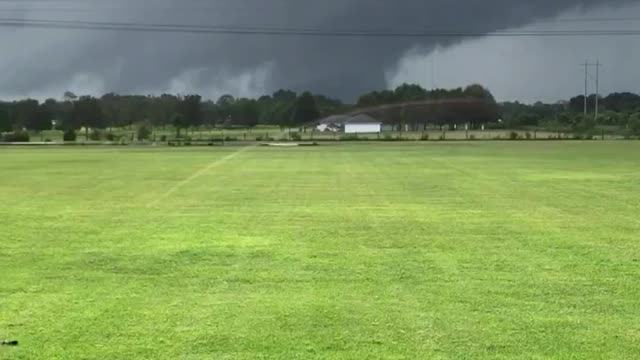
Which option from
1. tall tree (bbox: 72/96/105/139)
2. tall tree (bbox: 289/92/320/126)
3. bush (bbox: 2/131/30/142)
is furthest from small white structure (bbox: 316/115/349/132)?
bush (bbox: 2/131/30/142)

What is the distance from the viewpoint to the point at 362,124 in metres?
172

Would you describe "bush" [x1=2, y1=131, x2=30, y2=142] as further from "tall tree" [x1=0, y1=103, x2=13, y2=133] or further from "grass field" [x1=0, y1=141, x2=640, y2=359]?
"grass field" [x1=0, y1=141, x2=640, y2=359]

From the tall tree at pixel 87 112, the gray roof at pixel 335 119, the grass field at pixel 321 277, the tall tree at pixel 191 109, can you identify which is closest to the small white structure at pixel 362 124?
the gray roof at pixel 335 119

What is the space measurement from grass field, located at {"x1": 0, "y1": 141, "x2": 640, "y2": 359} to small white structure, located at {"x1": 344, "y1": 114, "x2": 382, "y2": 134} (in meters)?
141

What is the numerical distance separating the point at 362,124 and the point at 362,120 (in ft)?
20.9

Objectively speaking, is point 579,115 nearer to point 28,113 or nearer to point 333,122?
point 333,122

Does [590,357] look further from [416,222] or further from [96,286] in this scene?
[416,222]

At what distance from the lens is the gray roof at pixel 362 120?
175875 millimetres

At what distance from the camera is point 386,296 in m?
8.98

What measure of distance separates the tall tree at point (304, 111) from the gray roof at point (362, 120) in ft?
25.6

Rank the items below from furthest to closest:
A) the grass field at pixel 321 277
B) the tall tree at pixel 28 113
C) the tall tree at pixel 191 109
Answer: the tall tree at pixel 191 109 < the tall tree at pixel 28 113 < the grass field at pixel 321 277

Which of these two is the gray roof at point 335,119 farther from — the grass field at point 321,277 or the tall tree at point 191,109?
the grass field at point 321,277

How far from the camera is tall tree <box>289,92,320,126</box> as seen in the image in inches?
6942

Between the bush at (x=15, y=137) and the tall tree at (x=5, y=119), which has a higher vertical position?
the tall tree at (x=5, y=119)
